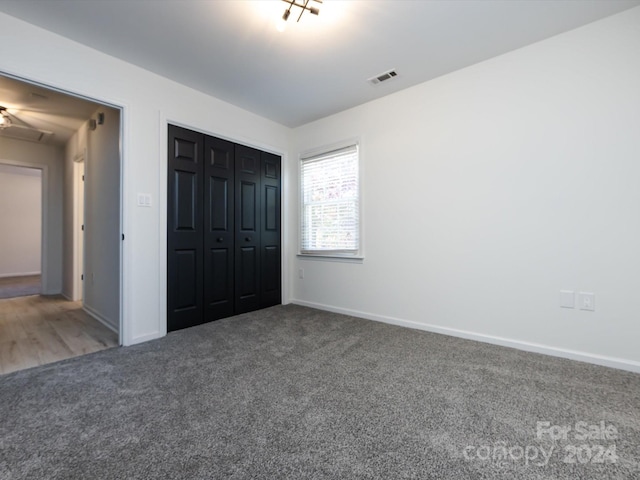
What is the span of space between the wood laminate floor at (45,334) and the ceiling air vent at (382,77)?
343cm

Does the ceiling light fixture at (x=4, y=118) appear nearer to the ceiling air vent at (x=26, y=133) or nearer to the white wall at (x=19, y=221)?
the ceiling air vent at (x=26, y=133)

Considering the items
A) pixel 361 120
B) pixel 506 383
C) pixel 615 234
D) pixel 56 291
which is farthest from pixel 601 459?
pixel 56 291

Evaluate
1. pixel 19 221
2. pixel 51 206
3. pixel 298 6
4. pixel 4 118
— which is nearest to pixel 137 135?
pixel 298 6

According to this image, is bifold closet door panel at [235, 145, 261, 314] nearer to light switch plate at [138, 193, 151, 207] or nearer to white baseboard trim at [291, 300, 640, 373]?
light switch plate at [138, 193, 151, 207]

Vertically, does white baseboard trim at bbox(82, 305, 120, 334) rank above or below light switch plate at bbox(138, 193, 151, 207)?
below

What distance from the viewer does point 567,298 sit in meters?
2.15

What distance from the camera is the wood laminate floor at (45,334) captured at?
88.0 inches

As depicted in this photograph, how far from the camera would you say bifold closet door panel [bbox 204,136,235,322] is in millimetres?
3104

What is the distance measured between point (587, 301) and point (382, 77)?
99.5 inches

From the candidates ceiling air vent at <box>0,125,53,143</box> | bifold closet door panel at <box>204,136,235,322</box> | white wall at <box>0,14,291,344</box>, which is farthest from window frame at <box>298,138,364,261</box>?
ceiling air vent at <box>0,125,53,143</box>

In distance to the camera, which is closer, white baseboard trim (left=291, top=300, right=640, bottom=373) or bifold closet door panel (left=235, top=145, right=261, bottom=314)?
white baseboard trim (left=291, top=300, right=640, bottom=373)

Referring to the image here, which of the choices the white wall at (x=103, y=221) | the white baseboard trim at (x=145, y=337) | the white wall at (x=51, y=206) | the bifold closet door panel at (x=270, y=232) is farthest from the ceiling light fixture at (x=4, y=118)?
the white baseboard trim at (x=145, y=337)

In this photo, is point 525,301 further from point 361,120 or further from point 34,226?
point 34,226

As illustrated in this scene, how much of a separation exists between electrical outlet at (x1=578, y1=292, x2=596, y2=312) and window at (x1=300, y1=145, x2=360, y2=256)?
6.39ft
